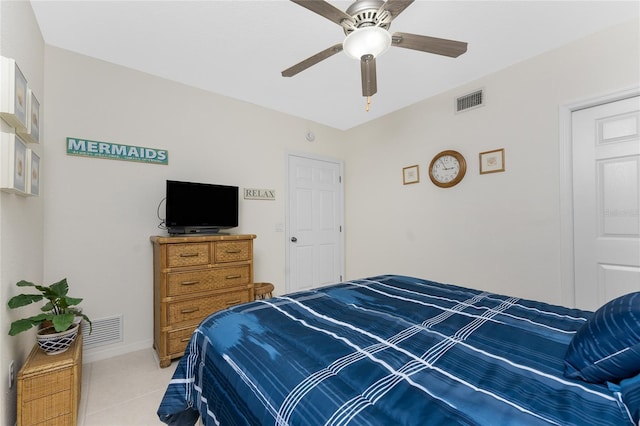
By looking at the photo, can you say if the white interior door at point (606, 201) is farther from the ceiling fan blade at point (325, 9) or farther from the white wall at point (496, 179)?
the ceiling fan blade at point (325, 9)

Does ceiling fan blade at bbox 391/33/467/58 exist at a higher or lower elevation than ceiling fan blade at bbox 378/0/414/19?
lower

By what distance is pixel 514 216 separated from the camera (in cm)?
254

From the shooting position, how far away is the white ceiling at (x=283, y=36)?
187 centimetres

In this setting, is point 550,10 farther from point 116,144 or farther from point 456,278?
point 116,144

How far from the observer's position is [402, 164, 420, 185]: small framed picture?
10.8 feet

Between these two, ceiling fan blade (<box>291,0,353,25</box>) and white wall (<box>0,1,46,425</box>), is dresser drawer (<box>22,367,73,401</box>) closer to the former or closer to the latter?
white wall (<box>0,1,46,425</box>)

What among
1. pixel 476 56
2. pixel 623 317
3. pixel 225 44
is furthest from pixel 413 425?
pixel 476 56

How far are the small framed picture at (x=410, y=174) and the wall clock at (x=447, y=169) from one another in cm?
19

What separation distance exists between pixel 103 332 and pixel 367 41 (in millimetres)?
3096

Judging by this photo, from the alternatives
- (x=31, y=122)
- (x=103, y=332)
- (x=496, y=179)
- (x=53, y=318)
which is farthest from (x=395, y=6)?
(x=103, y=332)

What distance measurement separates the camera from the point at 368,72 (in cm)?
175

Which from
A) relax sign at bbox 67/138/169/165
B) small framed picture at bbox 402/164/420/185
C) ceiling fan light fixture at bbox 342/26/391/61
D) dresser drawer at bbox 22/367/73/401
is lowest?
dresser drawer at bbox 22/367/73/401

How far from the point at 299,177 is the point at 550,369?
129 inches

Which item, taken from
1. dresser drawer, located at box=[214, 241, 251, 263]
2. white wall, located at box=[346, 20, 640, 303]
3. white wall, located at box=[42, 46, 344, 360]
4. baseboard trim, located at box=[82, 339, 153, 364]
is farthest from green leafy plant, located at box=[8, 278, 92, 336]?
white wall, located at box=[346, 20, 640, 303]
